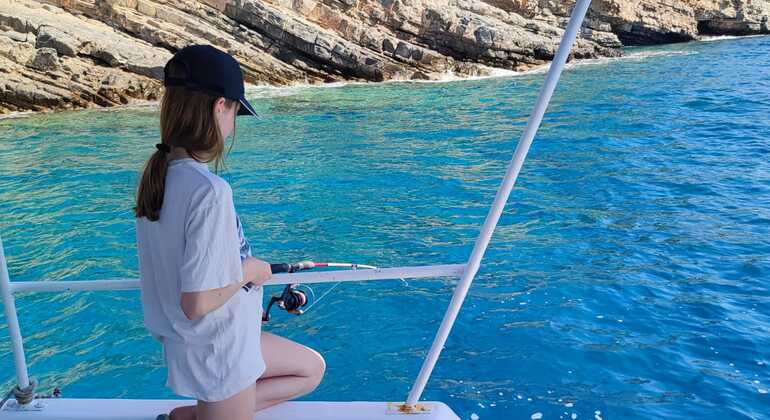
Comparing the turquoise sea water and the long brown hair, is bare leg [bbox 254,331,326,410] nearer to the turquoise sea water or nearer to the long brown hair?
the long brown hair

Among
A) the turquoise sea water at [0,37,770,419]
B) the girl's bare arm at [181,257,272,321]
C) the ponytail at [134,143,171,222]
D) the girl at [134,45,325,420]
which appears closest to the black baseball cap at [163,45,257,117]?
the girl at [134,45,325,420]

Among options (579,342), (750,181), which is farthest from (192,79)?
(750,181)

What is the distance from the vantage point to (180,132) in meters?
1.85

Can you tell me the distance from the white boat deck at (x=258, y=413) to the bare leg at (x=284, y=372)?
5cm

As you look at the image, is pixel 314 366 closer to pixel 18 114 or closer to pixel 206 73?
pixel 206 73

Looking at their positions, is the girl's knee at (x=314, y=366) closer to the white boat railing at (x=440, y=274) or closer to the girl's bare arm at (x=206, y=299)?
the white boat railing at (x=440, y=274)

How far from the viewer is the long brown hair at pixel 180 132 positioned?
1841mm

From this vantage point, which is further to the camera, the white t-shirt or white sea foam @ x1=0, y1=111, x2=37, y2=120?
white sea foam @ x1=0, y1=111, x2=37, y2=120

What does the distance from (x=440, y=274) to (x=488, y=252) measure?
4.87m

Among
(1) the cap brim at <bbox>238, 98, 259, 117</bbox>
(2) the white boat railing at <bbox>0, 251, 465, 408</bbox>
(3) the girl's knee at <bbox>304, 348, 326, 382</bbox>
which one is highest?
(1) the cap brim at <bbox>238, 98, 259, 117</bbox>

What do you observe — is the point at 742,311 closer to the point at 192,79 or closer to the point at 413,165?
the point at 192,79

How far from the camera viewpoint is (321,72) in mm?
24984

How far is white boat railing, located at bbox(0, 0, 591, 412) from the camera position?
72.3 inches

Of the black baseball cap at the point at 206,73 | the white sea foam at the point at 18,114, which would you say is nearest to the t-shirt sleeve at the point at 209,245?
the black baseball cap at the point at 206,73
